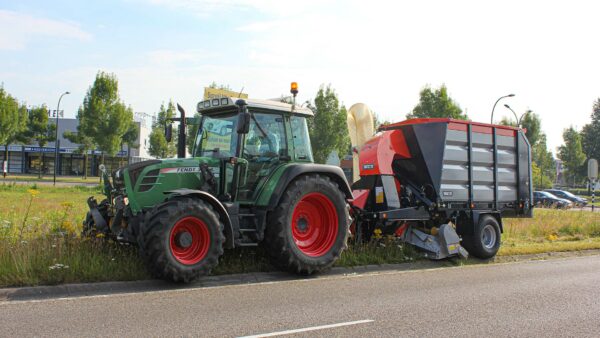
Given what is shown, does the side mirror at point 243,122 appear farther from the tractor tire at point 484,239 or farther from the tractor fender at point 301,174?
the tractor tire at point 484,239

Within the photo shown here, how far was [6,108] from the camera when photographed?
42812 mm

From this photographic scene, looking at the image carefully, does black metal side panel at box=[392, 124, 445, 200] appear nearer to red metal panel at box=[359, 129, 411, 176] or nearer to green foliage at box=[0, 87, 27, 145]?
red metal panel at box=[359, 129, 411, 176]

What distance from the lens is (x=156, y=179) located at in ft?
26.1

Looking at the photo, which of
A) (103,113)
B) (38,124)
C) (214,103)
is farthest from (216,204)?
(38,124)

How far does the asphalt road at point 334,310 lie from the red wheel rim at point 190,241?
0.50m

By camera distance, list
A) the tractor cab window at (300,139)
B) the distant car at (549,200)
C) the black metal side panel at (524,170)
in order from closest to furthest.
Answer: the tractor cab window at (300,139)
the black metal side panel at (524,170)
the distant car at (549,200)

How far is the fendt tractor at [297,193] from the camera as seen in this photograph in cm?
758

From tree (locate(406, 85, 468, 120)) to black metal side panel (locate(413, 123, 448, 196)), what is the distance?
2764 cm

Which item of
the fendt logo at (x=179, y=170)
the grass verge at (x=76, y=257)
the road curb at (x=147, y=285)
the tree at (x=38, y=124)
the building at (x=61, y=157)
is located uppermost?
the tree at (x=38, y=124)

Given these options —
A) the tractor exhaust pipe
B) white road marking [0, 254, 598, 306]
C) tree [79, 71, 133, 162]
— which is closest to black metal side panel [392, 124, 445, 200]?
white road marking [0, 254, 598, 306]

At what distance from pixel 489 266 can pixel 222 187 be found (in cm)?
577

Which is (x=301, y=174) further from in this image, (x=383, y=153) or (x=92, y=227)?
(x=92, y=227)

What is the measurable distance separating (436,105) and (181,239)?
110 ft

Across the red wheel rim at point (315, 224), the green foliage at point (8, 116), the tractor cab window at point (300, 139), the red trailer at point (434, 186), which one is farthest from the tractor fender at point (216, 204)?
the green foliage at point (8, 116)
